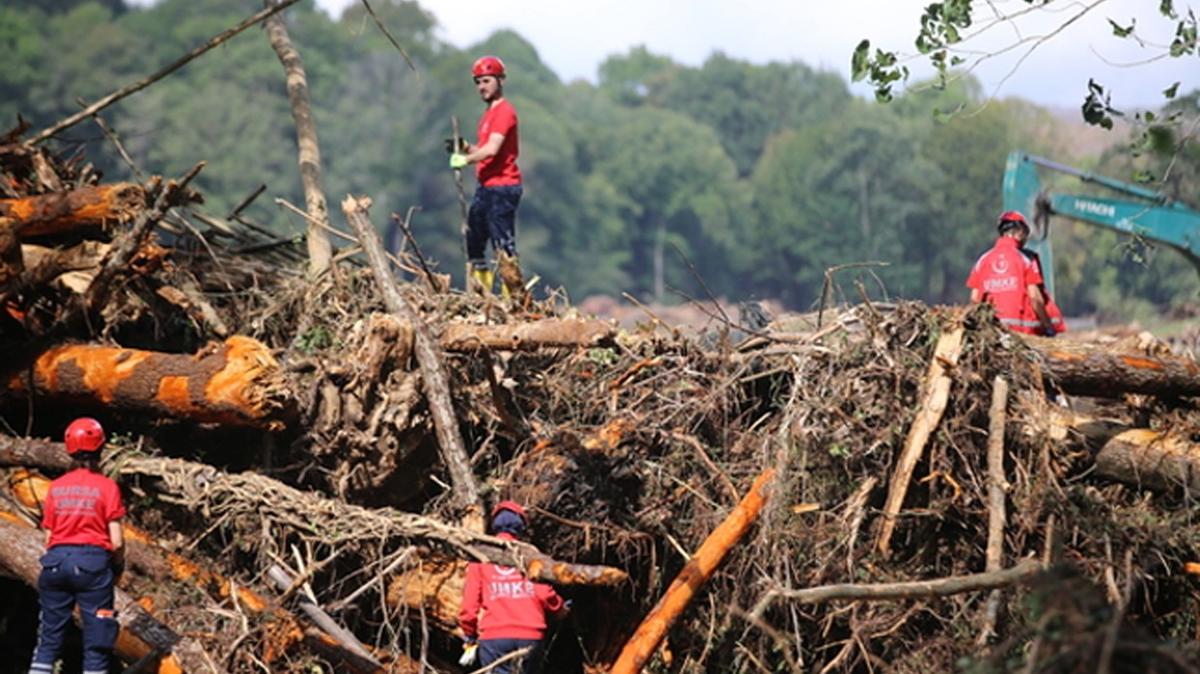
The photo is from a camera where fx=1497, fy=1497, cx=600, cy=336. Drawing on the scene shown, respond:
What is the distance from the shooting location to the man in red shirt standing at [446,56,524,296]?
1130 cm

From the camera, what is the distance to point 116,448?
29.9 ft

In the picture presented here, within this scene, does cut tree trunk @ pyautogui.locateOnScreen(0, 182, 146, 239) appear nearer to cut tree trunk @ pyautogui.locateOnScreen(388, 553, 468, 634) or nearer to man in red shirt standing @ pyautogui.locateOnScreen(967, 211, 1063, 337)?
cut tree trunk @ pyautogui.locateOnScreen(388, 553, 468, 634)

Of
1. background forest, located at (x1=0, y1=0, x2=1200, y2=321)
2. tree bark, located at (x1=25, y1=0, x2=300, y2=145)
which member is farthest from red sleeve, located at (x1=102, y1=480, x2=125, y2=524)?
background forest, located at (x1=0, y1=0, x2=1200, y2=321)

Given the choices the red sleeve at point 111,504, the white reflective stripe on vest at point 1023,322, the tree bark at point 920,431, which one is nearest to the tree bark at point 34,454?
the red sleeve at point 111,504

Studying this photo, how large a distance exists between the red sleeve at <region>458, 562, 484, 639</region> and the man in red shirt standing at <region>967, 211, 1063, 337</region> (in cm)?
422

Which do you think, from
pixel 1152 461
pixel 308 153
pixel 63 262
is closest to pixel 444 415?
pixel 63 262

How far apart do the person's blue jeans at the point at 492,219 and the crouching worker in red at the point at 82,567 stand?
13.3 feet

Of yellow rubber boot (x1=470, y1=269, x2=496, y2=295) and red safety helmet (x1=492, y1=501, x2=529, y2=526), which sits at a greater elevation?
yellow rubber boot (x1=470, y1=269, x2=496, y2=295)

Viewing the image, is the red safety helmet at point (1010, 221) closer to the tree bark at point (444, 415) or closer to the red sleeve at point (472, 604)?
the tree bark at point (444, 415)

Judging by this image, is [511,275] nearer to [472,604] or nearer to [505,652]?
[472,604]

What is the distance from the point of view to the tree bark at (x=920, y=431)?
8547mm

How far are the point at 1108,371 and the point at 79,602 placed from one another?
601 centimetres

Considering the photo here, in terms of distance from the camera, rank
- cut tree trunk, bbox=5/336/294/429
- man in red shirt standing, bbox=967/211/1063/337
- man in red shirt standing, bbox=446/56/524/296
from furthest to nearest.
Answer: man in red shirt standing, bbox=446/56/524/296 < man in red shirt standing, bbox=967/211/1063/337 < cut tree trunk, bbox=5/336/294/429

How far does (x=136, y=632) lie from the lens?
8117 mm
